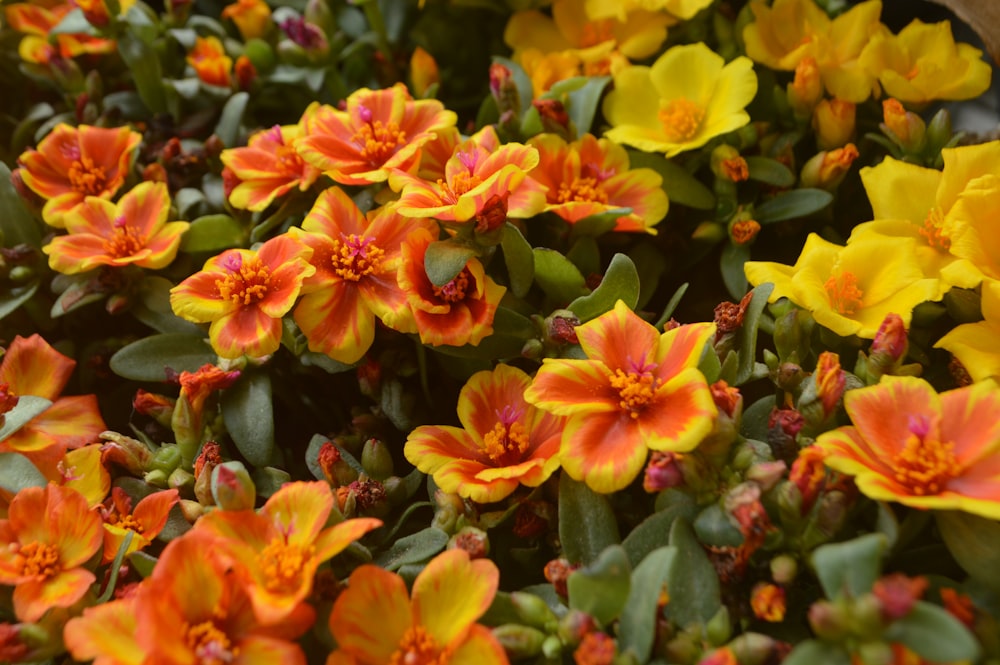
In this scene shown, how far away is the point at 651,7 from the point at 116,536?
934mm

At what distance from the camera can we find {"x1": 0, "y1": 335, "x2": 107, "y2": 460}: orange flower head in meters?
1.00

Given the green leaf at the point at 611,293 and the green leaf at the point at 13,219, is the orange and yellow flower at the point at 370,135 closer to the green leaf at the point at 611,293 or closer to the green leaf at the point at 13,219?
the green leaf at the point at 611,293

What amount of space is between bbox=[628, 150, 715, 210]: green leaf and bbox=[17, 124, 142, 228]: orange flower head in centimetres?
70

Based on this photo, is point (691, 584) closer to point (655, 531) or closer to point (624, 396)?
point (655, 531)

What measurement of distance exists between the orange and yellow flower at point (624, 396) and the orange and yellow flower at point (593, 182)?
10.2 inches

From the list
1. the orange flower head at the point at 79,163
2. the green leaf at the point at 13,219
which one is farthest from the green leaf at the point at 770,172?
the green leaf at the point at 13,219

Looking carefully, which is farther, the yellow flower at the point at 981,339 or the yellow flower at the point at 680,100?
Answer: the yellow flower at the point at 680,100

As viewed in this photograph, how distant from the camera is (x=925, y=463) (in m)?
0.71

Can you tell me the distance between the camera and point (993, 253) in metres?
0.91

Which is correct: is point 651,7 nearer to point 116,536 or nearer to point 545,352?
point 545,352

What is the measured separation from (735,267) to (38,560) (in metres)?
0.83

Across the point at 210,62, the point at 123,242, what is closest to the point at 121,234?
the point at 123,242

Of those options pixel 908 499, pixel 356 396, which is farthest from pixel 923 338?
pixel 356 396

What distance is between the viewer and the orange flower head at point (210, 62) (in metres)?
1.31
